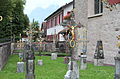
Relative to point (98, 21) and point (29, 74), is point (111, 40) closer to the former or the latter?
point (98, 21)

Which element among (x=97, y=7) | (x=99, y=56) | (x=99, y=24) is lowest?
(x=99, y=56)

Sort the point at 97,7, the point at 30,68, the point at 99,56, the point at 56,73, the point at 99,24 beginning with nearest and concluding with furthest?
the point at 30,68 < the point at 56,73 < the point at 99,56 < the point at 99,24 < the point at 97,7

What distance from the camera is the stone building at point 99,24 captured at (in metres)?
15.6

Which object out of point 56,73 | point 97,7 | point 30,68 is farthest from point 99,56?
point 30,68

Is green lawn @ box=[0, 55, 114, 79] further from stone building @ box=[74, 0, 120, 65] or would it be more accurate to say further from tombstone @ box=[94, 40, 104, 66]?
stone building @ box=[74, 0, 120, 65]

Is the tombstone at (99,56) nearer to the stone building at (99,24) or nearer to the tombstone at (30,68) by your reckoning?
the stone building at (99,24)

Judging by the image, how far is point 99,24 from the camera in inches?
700

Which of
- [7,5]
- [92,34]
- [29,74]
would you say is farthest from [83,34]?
[29,74]

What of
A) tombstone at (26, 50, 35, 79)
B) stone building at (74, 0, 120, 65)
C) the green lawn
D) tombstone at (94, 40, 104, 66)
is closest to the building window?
stone building at (74, 0, 120, 65)

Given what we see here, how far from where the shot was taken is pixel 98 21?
1789cm

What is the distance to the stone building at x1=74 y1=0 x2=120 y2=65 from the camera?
15.6 m

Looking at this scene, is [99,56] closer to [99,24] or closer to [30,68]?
[99,24]

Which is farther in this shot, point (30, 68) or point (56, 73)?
point (56, 73)

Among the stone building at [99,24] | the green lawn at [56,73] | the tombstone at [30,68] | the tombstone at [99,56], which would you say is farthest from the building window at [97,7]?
the tombstone at [30,68]
